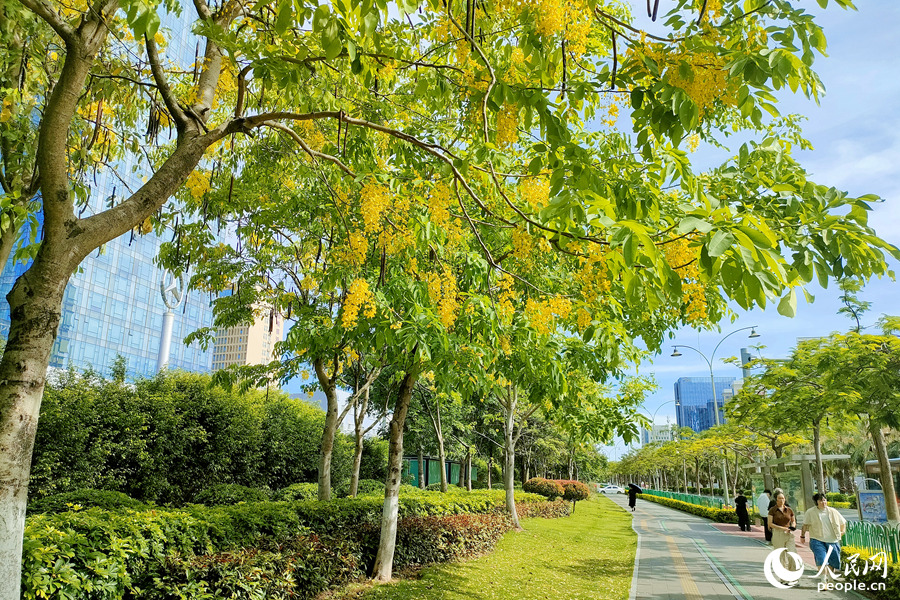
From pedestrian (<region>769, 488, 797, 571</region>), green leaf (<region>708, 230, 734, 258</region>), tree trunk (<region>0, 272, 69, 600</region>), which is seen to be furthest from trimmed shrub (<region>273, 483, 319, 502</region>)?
green leaf (<region>708, 230, 734, 258</region>)

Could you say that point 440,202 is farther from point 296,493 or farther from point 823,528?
point 296,493

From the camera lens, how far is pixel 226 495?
12.3 m

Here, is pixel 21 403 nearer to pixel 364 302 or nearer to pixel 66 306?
pixel 364 302

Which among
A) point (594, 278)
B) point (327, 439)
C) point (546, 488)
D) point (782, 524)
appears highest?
point (594, 278)

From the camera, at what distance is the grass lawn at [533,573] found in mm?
6926

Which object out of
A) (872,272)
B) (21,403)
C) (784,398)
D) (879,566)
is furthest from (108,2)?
(784,398)

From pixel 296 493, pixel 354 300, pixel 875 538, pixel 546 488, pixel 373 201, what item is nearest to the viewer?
pixel 373 201

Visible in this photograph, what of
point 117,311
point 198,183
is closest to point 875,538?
point 198,183

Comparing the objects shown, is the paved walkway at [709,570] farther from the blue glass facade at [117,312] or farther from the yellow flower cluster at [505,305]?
the blue glass facade at [117,312]

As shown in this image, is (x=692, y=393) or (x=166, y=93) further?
(x=692, y=393)

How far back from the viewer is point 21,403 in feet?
8.64

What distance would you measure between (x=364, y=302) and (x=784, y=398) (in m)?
9.37

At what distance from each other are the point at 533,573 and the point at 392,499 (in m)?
2.71

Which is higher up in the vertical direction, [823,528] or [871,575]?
[823,528]
